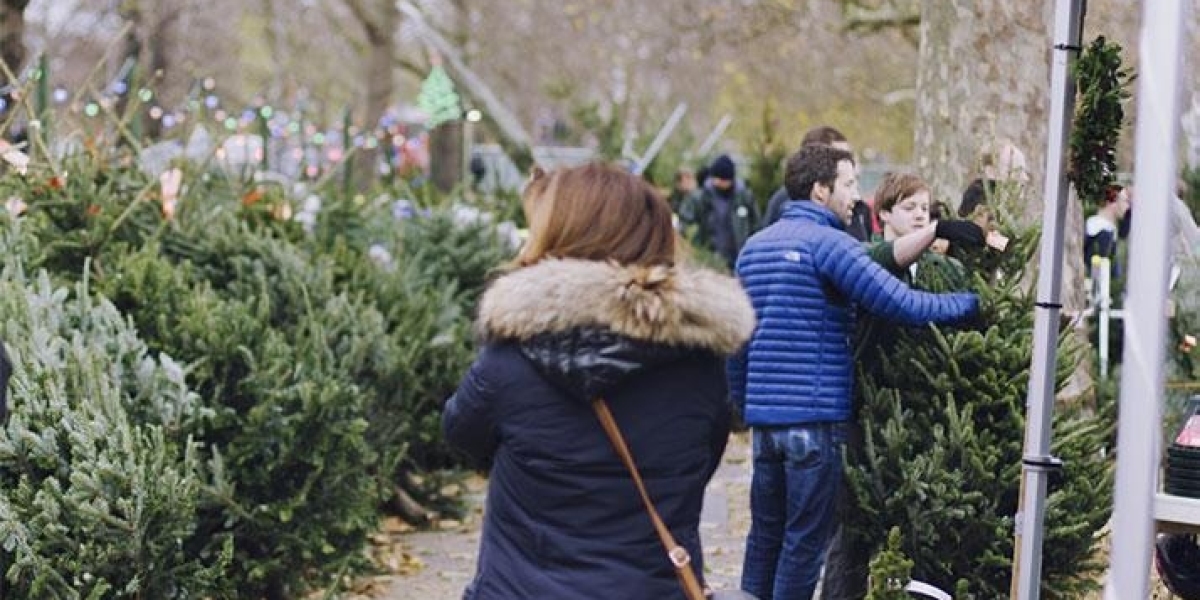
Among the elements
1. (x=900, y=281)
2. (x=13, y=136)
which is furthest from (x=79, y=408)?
(x=13, y=136)

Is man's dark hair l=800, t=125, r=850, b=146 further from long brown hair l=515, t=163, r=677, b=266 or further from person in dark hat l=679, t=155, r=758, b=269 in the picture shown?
person in dark hat l=679, t=155, r=758, b=269

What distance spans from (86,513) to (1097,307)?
7.75 m

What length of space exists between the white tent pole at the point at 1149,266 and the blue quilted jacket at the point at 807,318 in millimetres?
2631

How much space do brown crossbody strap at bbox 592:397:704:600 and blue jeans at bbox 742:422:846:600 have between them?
2663 millimetres

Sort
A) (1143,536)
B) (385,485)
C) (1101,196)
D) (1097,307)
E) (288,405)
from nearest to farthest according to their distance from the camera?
(1143,536) → (1101,196) → (288,405) → (385,485) → (1097,307)

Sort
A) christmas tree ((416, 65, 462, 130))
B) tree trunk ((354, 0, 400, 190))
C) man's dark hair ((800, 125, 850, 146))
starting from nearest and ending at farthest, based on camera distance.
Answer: man's dark hair ((800, 125, 850, 146)) → christmas tree ((416, 65, 462, 130)) → tree trunk ((354, 0, 400, 190))

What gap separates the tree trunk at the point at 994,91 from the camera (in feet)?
33.8

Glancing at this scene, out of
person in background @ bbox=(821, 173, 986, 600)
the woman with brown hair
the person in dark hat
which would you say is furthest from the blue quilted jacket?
the person in dark hat

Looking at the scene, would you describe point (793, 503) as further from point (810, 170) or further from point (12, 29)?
point (12, 29)

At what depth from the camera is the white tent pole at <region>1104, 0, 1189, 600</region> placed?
408 centimetres

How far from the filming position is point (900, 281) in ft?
22.5

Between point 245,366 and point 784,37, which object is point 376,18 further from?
point 245,366

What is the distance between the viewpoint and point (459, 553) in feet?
33.8

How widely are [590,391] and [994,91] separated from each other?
663cm
